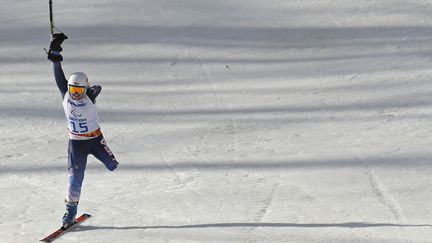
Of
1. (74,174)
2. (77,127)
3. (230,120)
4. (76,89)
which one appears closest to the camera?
(76,89)

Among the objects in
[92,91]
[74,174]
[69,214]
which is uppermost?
[92,91]

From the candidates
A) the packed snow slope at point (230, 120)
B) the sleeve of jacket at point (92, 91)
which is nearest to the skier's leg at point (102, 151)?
the sleeve of jacket at point (92, 91)

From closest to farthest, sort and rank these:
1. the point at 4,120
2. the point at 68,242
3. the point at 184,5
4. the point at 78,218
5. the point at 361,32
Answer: the point at 68,242
the point at 78,218
the point at 4,120
the point at 361,32
the point at 184,5

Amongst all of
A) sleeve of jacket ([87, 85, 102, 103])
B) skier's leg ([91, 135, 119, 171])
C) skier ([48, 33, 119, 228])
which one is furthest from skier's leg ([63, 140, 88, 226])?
sleeve of jacket ([87, 85, 102, 103])

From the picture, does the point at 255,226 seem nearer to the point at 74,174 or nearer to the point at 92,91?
the point at 74,174

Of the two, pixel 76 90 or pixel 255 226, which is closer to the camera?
pixel 76 90

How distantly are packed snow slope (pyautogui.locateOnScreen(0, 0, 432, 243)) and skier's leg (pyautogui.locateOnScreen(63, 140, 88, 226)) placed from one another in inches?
10.5

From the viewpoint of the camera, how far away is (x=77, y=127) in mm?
10367

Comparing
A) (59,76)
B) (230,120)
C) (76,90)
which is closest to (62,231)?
(76,90)

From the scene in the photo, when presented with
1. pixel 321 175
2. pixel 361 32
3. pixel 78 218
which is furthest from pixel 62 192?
pixel 361 32

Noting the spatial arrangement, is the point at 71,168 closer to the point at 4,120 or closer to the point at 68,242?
the point at 68,242

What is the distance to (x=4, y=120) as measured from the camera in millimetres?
14766

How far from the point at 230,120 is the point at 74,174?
14.3 feet

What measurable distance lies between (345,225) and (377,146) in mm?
2862
